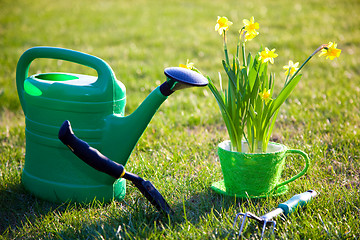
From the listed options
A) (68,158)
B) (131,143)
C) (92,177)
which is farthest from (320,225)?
(68,158)

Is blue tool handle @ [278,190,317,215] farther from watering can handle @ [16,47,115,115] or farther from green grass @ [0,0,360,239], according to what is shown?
watering can handle @ [16,47,115,115]

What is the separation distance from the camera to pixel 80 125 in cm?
183

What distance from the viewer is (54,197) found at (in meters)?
1.92

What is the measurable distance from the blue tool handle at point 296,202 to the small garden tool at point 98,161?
0.49 metres

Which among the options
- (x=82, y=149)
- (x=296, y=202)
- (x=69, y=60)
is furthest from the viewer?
(x=69, y=60)

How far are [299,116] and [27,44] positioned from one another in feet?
14.8

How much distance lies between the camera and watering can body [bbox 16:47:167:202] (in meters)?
1.82

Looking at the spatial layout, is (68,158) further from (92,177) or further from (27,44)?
(27,44)

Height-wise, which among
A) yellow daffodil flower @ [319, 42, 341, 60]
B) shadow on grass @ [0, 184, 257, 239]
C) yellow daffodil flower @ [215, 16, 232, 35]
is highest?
yellow daffodil flower @ [215, 16, 232, 35]

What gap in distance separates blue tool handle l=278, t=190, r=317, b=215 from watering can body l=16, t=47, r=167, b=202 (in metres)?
0.72

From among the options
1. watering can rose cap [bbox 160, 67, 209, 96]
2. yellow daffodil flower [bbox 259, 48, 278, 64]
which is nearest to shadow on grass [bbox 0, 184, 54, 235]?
watering can rose cap [bbox 160, 67, 209, 96]

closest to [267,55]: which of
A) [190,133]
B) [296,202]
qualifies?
[296,202]

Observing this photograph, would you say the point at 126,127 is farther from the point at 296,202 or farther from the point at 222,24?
the point at 296,202

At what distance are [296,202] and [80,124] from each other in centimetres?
104
